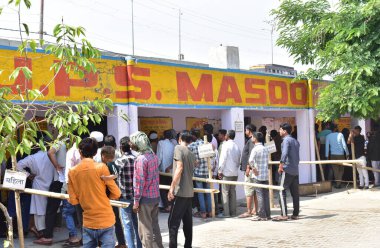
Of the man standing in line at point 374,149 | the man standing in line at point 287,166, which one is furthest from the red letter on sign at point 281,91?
the man standing in line at point 287,166

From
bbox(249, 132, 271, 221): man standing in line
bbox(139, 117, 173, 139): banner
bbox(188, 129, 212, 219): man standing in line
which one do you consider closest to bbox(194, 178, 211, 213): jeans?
bbox(188, 129, 212, 219): man standing in line

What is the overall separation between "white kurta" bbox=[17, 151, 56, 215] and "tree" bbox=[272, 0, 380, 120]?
790cm

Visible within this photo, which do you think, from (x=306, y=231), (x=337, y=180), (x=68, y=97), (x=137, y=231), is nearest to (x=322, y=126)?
(x=337, y=180)

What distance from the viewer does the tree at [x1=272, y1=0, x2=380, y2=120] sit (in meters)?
13.9

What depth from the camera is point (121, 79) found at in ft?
37.0

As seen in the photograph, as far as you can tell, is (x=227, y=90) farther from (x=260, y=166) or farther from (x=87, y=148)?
(x=87, y=148)

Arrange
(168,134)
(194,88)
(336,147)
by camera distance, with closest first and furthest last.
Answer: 1. (168,134)
2. (194,88)
3. (336,147)

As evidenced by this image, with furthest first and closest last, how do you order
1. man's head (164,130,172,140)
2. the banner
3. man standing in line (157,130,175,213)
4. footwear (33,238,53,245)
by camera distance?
the banner → man's head (164,130,172,140) → man standing in line (157,130,175,213) → footwear (33,238,53,245)

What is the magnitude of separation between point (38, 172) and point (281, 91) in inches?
328

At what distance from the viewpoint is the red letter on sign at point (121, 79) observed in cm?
1120

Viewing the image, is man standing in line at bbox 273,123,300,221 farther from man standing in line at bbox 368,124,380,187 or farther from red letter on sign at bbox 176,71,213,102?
man standing in line at bbox 368,124,380,187

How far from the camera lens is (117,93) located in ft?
36.7

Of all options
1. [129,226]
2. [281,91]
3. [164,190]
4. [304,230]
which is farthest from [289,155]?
[281,91]

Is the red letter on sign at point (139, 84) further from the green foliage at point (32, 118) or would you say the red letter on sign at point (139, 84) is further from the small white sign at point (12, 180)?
the green foliage at point (32, 118)
